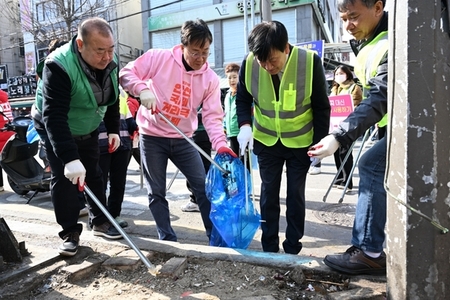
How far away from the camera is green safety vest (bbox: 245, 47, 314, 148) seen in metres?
2.52

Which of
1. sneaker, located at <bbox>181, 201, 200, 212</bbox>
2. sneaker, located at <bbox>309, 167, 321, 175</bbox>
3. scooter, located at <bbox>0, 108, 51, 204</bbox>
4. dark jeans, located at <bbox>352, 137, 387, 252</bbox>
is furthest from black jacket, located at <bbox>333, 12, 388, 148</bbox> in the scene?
sneaker, located at <bbox>309, 167, 321, 175</bbox>

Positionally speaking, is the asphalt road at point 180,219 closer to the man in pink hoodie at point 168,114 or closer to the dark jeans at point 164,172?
the dark jeans at point 164,172

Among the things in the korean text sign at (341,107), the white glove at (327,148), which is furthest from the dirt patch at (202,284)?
the korean text sign at (341,107)

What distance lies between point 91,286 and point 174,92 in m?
1.52

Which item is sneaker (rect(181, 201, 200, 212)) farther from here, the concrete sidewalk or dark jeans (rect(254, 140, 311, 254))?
dark jeans (rect(254, 140, 311, 254))

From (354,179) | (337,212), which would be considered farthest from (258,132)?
(354,179)

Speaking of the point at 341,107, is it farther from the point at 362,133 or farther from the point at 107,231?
the point at 107,231

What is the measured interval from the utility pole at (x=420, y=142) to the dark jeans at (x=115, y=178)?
Result: 9.55 feet

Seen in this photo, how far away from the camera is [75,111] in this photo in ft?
8.77

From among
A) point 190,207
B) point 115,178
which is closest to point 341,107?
point 190,207

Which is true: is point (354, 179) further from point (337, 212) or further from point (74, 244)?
point (74, 244)

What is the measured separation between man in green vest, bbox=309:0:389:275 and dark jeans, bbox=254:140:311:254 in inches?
22.4

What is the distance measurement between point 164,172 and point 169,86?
694mm

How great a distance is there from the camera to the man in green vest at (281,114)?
248cm
